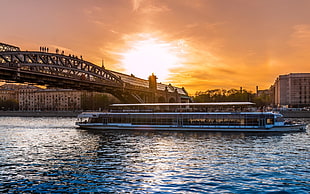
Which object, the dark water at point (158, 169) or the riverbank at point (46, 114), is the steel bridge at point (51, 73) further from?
the riverbank at point (46, 114)

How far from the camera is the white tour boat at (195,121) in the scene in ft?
153

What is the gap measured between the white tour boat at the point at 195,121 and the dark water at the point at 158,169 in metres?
14.5

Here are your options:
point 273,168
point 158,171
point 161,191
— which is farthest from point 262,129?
point 161,191

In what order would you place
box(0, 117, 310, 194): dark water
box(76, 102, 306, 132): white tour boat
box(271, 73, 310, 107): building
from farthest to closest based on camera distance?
box(271, 73, 310, 107): building
box(76, 102, 306, 132): white tour boat
box(0, 117, 310, 194): dark water

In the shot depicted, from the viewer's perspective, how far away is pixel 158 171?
21047 mm

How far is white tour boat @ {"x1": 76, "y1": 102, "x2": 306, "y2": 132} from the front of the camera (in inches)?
1837

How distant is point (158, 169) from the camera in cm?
2162

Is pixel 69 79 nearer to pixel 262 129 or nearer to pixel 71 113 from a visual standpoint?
pixel 262 129

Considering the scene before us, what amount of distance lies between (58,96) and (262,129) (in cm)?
17206

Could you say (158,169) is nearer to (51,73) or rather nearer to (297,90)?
(51,73)

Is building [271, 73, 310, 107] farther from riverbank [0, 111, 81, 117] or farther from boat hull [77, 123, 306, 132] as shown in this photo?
boat hull [77, 123, 306, 132]

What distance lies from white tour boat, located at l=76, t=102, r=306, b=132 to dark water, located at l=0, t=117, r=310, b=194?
14.5 m

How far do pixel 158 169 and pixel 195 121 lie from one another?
1177 inches

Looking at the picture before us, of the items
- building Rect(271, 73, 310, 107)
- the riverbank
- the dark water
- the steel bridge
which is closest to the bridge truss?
the steel bridge
